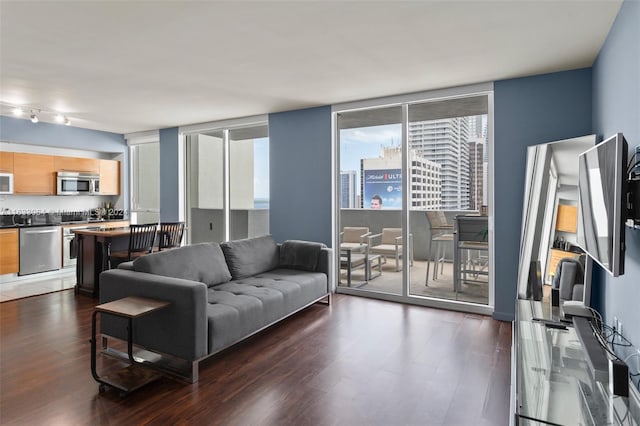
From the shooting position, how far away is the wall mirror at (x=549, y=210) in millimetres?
3334

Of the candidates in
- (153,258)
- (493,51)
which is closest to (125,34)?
(153,258)

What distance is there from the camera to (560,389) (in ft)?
5.73

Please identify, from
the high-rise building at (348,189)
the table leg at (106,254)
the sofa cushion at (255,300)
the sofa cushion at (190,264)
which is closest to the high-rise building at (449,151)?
the high-rise building at (348,189)

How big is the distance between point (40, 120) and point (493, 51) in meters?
6.66

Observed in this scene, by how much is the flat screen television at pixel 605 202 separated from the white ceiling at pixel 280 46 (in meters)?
1.18

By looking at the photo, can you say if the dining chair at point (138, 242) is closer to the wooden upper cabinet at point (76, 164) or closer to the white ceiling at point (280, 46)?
the white ceiling at point (280, 46)

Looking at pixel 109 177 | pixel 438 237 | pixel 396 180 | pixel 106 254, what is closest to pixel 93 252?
pixel 106 254

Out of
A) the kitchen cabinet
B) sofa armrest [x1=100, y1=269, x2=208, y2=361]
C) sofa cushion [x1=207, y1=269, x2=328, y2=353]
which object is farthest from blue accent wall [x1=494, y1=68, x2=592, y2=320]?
the kitchen cabinet

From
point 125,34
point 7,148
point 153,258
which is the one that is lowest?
point 153,258

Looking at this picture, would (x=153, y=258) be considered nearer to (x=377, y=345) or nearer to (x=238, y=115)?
(x=377, y=345)

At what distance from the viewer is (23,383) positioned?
2674 mm

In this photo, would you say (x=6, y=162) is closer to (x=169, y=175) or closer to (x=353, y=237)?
(x=169, y=175)

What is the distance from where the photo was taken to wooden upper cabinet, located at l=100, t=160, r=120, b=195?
7.31 metres

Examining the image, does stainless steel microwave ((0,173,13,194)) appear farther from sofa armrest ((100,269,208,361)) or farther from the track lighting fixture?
sofa armrest ((100,269,208,361))
